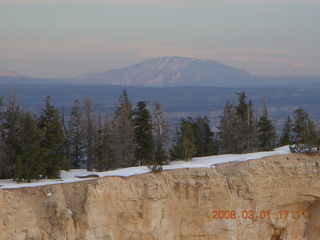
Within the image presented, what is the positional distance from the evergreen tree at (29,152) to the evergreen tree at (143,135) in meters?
8.54

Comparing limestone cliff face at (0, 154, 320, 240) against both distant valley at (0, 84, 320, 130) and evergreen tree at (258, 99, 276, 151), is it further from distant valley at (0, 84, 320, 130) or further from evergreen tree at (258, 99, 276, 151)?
distant valley at (0, 84, 320, 130)

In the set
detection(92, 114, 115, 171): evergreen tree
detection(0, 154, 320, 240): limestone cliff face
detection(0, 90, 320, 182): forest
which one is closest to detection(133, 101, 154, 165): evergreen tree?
detection(0, 90, 320, 182): forest

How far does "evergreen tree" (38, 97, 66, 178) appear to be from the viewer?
3000 centimetres

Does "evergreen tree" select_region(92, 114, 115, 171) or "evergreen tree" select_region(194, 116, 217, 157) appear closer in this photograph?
"evergreen tree" select_region(92, 114, 115, 171)

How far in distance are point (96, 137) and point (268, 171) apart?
16060 mm

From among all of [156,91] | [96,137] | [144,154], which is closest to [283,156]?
[144,154]

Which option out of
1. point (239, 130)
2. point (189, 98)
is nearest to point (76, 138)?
point (239, 130)

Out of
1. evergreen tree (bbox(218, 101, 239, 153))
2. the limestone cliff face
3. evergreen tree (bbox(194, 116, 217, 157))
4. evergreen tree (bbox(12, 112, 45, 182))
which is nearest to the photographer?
the limestone cliff face

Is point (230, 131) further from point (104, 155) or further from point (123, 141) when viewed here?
point (104, 155)

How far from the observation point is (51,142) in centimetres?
3238

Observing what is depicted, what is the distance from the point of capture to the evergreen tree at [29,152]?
2853 centimetres
